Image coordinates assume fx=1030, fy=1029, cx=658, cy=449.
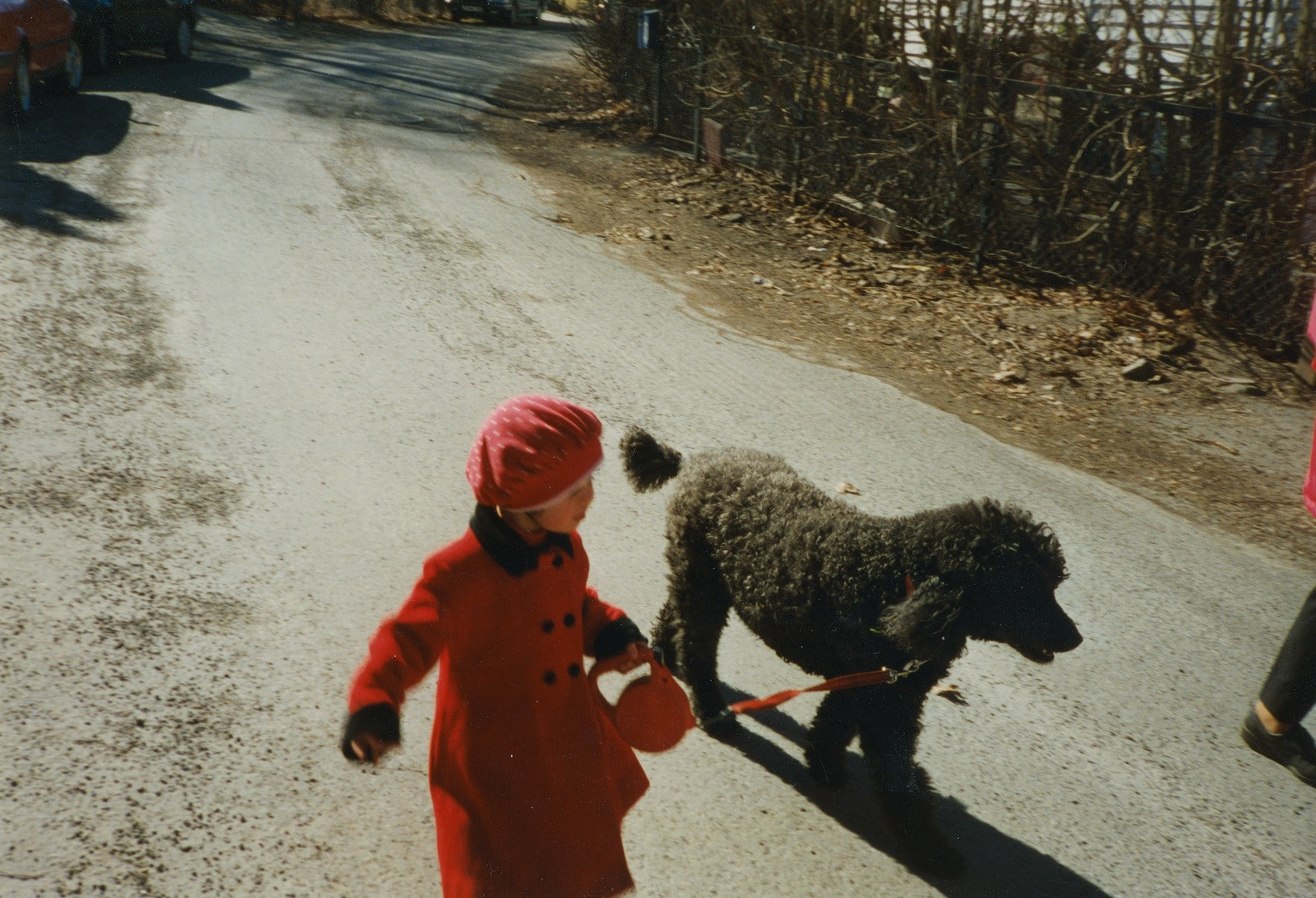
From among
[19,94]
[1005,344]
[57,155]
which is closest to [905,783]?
[1005,344]

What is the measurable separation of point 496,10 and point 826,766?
39.9m

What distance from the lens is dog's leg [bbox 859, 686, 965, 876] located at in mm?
3273

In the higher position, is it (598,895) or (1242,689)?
(598,895)

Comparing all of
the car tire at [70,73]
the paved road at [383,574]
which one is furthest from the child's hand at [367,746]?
the car tire at [70,73]

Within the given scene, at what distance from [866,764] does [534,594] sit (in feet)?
5.00

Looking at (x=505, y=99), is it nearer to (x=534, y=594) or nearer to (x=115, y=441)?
(x=115, y=441)

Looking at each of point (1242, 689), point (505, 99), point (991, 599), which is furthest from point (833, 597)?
point (505, 99)

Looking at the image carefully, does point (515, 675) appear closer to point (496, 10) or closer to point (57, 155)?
point (57, 155)

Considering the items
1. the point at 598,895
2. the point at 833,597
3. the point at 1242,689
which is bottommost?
the point at 1242,689

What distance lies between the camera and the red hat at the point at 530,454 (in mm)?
2344

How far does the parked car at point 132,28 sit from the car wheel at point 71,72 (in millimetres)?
1179

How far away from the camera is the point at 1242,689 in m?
4.44

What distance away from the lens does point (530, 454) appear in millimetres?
2338

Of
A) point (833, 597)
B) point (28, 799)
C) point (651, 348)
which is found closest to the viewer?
point (28, 799)
